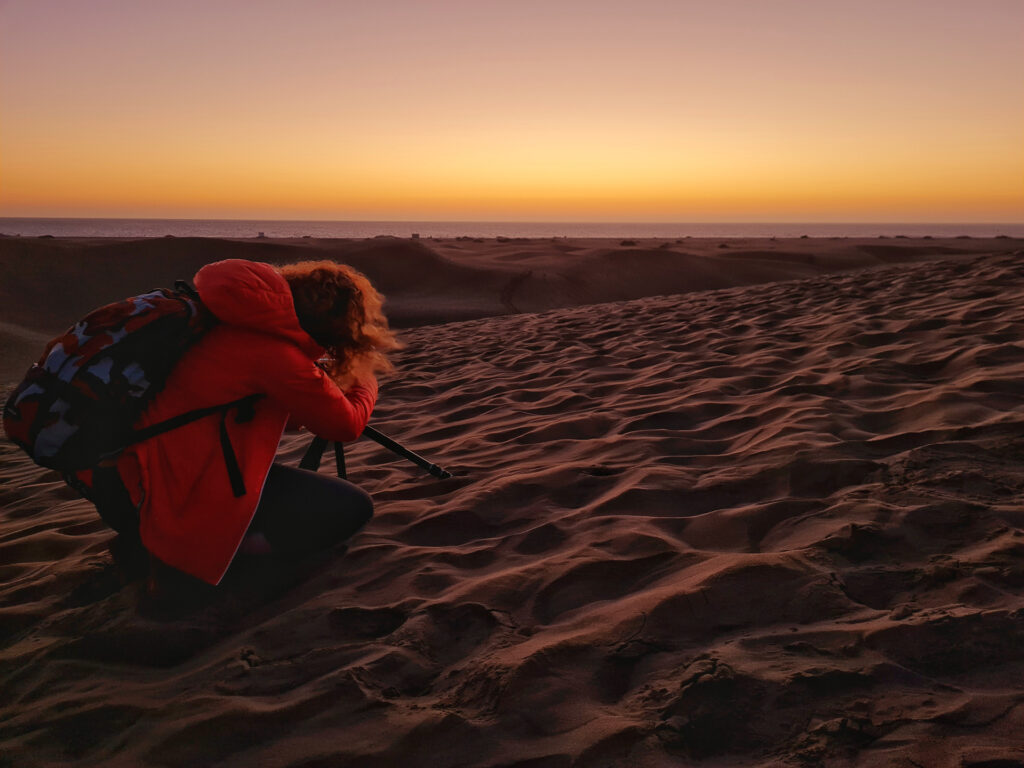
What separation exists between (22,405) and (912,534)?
101 inches

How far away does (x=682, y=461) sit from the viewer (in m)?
3.03

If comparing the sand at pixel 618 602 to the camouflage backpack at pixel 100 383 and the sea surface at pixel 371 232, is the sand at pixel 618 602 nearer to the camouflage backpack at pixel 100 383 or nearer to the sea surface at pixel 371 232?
the camouflage backpack at pixel 100 383

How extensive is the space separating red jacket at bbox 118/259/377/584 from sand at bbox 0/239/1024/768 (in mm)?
284

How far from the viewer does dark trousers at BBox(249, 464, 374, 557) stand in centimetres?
242

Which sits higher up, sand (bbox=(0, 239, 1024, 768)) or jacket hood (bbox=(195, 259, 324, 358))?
jacket hood (bbox=(195, 259, 324, 358))

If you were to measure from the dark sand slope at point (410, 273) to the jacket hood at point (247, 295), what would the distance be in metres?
9.34

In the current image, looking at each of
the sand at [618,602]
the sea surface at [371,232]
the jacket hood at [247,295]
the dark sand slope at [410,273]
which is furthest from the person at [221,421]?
the sea surface at [371,232]

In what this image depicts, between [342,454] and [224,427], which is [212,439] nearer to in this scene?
[224,427]

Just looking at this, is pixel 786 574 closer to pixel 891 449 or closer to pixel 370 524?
pixel 891 449

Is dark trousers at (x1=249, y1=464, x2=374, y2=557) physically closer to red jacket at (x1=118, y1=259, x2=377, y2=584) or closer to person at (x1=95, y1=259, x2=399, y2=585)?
person at (x1=95, y1=259, x2=399, y2=585)

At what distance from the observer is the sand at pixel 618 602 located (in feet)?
4.98

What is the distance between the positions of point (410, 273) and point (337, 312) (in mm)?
12655

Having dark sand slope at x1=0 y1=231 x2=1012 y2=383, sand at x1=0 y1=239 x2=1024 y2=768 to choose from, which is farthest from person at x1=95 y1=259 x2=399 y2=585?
dark sand slope at x1=0 y1=231 x2=1012 y2=383

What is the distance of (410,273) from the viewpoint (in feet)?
48.6
